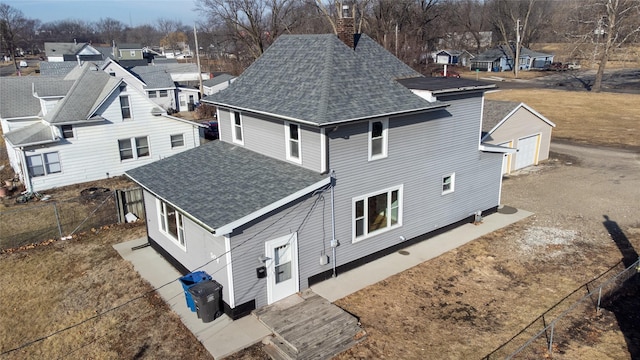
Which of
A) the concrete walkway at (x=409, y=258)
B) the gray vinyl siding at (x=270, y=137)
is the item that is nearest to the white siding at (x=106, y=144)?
the gray vinyl siding at (x=270, y=137)

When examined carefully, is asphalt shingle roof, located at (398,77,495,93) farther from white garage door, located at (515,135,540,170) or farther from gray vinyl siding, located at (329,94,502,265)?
white garage door, located at (515,135,540,170)

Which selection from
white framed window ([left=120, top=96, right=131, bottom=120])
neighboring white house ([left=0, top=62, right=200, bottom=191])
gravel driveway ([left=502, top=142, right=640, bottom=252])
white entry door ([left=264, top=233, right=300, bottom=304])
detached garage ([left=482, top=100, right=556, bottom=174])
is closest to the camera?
white entry door ([left=264, top=233, right=300, bottom=304])

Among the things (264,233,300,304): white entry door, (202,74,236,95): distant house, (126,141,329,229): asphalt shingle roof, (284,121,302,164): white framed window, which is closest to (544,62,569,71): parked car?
(202,74,236,95): distant house

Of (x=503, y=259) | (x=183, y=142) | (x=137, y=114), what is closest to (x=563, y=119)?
(x=503, y=259)

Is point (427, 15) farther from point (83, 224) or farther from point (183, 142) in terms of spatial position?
point (83, 224)

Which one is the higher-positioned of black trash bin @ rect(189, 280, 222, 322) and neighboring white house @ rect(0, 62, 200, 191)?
neighboring white house @ rect(0, 62, 200, 191)

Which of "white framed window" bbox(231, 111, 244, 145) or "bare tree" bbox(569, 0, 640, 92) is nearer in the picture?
"white framed window" bbox(231, 111, 244, 145)
